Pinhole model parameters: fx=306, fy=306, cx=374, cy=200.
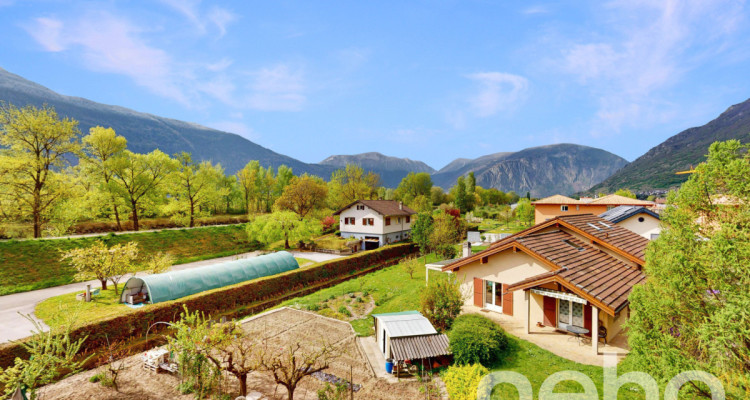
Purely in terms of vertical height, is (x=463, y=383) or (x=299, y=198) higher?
(x=299, y=198)

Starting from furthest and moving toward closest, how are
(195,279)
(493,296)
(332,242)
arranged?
(332,242) → (195,279) → (493,296)

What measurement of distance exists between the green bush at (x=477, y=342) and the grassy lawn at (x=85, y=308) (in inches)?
657

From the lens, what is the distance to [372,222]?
149ft

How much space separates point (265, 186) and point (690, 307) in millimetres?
77274

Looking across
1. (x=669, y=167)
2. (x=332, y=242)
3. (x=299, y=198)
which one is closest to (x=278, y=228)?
(x=332, y=242)

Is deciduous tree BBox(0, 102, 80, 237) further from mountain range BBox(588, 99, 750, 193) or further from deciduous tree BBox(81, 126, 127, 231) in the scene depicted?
mountain range BBox(588, 99, 750, 193)

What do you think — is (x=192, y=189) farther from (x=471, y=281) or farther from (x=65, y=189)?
(x=471, y=281)

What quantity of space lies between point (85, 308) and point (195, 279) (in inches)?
223

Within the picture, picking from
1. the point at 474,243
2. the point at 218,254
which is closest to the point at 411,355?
the point at 474,243

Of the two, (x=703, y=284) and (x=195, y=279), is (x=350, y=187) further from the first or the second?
(x=703, y=284)

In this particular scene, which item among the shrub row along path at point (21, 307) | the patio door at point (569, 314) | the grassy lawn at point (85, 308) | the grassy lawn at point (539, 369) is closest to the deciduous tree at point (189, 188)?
the shrub row along path at point (21, 307)

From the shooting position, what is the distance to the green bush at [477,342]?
11453 millimetres

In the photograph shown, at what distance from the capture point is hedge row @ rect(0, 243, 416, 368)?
14.4 m

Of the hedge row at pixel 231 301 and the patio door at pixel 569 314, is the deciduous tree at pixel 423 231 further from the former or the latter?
the patio door at pixel 569 314
